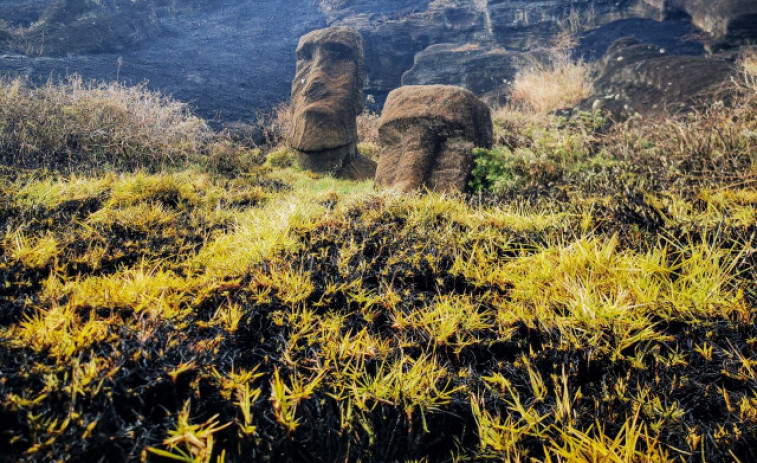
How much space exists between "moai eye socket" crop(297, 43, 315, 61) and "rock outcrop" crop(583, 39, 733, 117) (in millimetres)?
6401

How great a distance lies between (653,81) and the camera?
746 cm

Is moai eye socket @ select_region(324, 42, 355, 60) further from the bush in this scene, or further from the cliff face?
the cliff face

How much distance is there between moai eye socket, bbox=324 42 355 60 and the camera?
7922 mm

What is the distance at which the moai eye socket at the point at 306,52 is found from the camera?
27.0 ft

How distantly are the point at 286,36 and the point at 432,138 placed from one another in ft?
65.2

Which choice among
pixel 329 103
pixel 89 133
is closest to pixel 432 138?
pixel 329 103

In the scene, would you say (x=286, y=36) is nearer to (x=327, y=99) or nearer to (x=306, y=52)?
(x=306, y=52)

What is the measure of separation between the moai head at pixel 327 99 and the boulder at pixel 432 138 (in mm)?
2320

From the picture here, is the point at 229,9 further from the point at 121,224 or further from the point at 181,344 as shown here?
the point at 181,344

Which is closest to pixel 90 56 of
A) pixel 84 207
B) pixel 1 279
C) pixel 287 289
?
pixel 84 207

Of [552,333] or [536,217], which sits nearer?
[552,333]

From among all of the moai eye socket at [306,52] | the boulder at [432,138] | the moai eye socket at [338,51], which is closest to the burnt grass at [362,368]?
the boulder at [432,138]

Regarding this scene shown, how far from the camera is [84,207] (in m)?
3.01

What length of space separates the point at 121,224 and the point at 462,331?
2.51 meters
